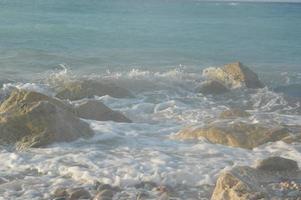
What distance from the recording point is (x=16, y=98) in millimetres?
10438

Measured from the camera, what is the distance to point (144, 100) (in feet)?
50.1

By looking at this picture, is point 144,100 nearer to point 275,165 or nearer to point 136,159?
point 136,159

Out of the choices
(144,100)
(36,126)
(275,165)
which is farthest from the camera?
(144,100)

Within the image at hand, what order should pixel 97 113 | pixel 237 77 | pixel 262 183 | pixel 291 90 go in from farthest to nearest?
pixel 291 90, pixel 237 77, pixel 97 113, pixel 262 183

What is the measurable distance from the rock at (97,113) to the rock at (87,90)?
8.19 feet

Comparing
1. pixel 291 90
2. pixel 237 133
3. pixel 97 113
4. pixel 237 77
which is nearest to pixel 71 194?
pixel 237 133

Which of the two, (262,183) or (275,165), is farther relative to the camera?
(275,165)

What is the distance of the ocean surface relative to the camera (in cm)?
784

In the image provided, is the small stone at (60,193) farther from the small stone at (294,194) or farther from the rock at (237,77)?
the rock at (237,77)

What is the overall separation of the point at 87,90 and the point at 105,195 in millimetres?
7799

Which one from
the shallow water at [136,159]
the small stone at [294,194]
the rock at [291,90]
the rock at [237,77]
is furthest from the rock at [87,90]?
the small stone at [294,194]

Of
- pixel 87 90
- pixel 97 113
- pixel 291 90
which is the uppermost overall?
pixel 97 113

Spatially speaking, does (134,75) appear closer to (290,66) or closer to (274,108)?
(274,108)

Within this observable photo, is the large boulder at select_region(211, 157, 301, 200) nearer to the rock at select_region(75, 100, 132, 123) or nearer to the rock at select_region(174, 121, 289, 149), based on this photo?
the rock at select_region(174, 121, 289, 149)
